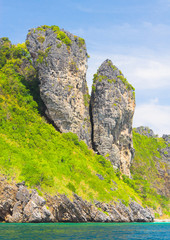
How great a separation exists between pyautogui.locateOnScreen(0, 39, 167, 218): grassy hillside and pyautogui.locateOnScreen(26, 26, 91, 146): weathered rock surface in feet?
13.3

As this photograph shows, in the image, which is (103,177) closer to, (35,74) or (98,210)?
(98,210)

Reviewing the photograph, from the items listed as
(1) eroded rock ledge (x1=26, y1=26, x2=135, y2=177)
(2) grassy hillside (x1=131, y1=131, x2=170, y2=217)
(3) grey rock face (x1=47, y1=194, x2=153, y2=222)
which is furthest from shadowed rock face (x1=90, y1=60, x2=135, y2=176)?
(3) grey rock face (x1=47, y1=194, x2=153, y2=222)

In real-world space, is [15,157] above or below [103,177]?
above

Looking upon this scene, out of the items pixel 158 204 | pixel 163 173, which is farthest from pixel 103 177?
pixel 163 173

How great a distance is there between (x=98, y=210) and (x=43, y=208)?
13222 mm

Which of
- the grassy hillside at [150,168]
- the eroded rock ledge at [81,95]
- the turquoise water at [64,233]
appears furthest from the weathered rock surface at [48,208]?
the grassy hillside at [150,168]

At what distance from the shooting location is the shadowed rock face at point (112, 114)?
76750 mm

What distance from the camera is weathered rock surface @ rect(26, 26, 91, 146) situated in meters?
68.8

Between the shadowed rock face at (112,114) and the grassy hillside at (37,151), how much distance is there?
677 cm

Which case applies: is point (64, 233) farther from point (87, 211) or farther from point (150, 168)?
point (150, 168)

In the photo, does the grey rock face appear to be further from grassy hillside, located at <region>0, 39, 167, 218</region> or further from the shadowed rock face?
the shadowed rock face

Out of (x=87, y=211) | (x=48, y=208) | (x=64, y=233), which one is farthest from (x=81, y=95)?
(x=64, y=233)

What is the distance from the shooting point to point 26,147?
52.5 meters

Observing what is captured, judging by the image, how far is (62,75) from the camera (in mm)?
70750
